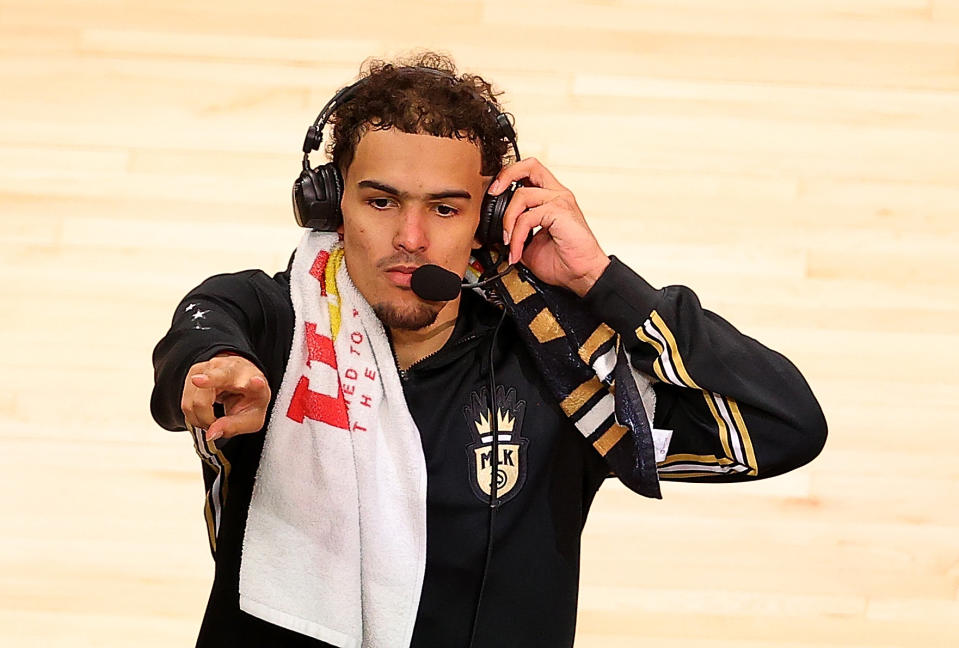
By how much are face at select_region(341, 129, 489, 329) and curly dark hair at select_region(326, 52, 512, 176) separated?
15 mm

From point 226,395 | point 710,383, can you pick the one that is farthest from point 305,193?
point 710,383

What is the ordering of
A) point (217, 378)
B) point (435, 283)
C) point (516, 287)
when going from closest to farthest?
point (217, 378)
point (435, 283)
point (516, 287)

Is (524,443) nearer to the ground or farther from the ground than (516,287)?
nearer to the ground

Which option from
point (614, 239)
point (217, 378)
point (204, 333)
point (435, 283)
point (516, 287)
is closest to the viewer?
point (217, 378)

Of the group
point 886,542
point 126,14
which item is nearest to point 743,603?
point 886,542

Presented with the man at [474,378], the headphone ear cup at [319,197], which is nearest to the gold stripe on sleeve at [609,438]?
the man at [474,378]

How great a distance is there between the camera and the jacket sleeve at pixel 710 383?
1.45m

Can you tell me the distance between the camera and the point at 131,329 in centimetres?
257

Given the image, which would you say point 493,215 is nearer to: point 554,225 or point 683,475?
point 554,225

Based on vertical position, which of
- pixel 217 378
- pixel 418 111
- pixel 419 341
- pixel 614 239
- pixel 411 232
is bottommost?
pixel 217 378

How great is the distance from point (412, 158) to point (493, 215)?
0.11 metres

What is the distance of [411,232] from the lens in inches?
56.9

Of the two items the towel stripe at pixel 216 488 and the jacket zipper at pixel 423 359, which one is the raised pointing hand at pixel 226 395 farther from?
the jacket zipper at pixel 423 359

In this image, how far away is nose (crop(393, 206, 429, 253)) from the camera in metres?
1.44
